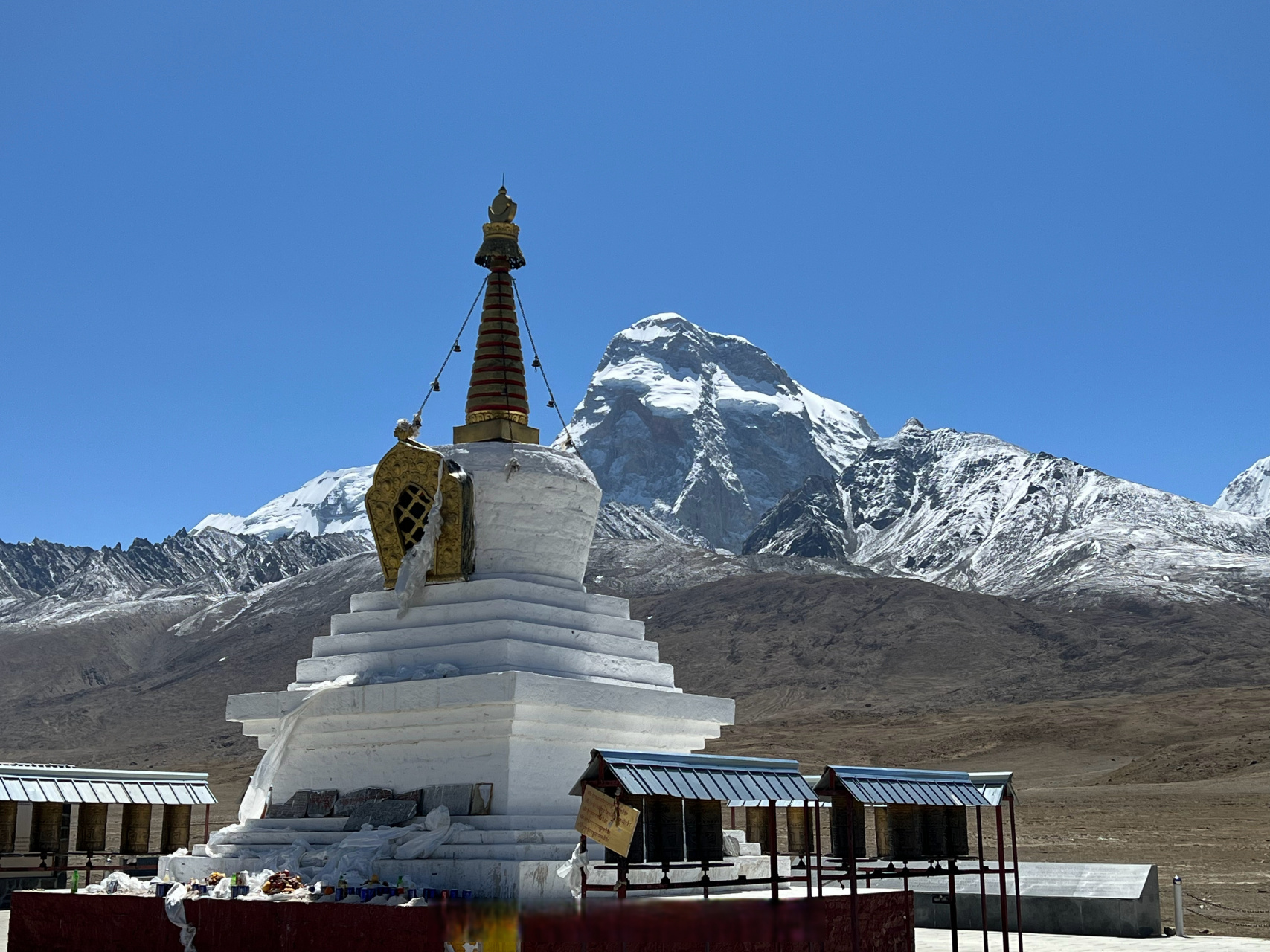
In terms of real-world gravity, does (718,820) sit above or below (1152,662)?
below

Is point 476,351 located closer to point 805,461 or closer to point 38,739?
point 38,739

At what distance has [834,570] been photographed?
89750 millimetres

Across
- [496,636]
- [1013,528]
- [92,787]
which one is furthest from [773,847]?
[1013,528]

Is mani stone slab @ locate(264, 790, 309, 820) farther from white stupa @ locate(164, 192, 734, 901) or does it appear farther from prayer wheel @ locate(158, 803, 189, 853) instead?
prayer wheel @ locate(158, 803, 189, 853)

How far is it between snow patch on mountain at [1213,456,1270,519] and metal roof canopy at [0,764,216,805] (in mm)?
170313

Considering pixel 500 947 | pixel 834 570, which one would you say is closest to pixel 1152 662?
pixel 834 570

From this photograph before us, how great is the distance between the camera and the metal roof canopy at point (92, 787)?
1579 centimetres

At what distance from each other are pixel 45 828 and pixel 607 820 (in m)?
11.0

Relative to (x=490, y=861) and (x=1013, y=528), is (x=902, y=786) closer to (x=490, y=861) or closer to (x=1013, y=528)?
(x=490, y=861)

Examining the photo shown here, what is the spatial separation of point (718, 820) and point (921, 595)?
203ft

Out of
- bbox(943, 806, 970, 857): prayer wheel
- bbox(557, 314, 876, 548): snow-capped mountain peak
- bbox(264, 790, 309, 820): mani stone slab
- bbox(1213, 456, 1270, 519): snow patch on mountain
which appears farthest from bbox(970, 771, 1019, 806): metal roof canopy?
bbox(1213, 456, 1270, 519): snow patch on mountain

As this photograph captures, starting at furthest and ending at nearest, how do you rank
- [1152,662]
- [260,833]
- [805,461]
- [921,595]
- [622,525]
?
[805,461]
[622,525]
[921,595]
[1152,662]
[260,833]

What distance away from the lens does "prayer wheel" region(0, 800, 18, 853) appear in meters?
16.5

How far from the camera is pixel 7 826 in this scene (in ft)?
54.5
